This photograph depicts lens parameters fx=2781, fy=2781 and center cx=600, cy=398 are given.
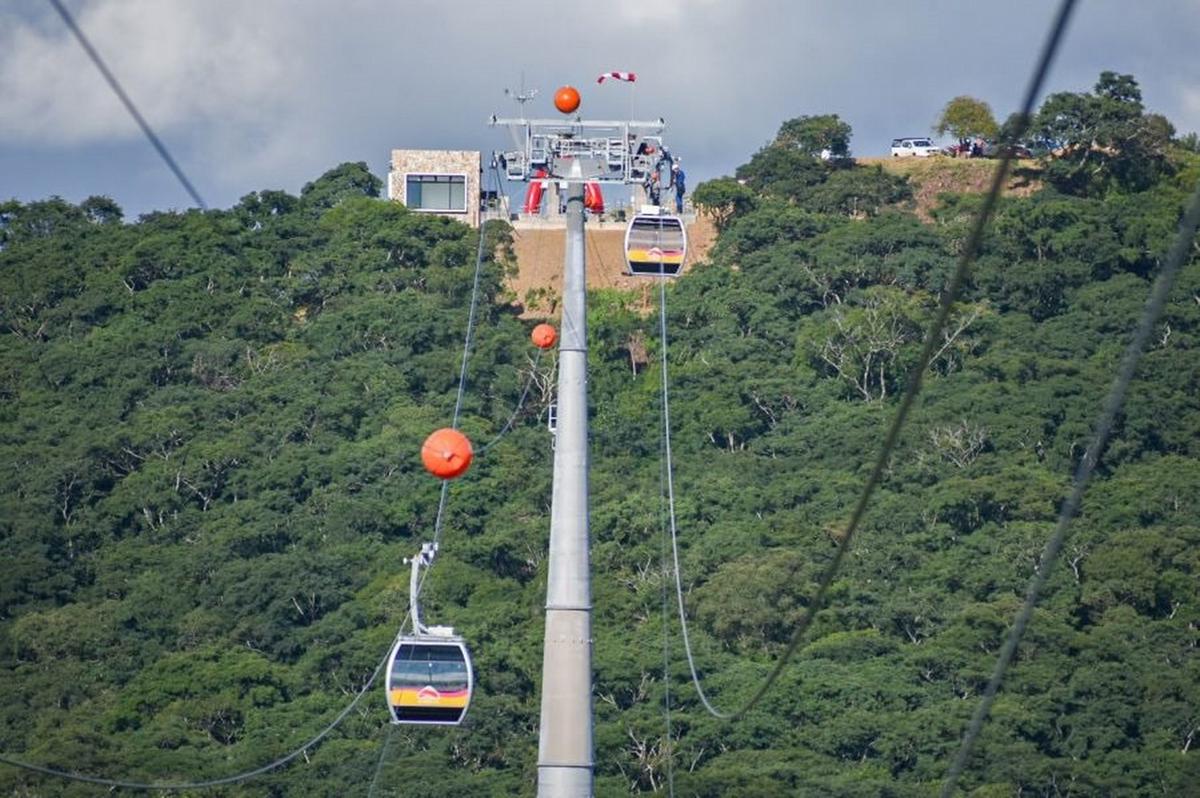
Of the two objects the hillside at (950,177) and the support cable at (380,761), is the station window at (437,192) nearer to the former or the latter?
the hillside at (950,177)

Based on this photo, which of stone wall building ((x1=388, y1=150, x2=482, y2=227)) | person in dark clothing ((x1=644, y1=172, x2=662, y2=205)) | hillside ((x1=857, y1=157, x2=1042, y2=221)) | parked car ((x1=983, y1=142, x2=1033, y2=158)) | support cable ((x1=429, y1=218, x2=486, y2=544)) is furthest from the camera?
parked car ((x1=983, y1=142, x2=1033, y2=158))

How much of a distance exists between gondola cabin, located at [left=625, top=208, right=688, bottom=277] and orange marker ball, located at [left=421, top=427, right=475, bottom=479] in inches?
355

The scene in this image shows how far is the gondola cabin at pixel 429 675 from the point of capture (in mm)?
27359

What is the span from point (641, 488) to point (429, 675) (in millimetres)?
37147

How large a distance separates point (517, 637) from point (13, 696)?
10.2 m

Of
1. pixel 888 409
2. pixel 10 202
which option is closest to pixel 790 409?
pixel 888 409

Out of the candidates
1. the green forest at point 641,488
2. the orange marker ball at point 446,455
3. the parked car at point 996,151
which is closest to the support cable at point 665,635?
the green forest at point 641,488

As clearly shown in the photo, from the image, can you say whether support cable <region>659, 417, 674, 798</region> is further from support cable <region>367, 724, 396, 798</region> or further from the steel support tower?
the steel support tower

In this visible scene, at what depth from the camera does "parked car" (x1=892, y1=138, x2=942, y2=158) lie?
287ft

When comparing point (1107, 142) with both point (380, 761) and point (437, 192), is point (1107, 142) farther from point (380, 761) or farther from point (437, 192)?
point (380, 761)

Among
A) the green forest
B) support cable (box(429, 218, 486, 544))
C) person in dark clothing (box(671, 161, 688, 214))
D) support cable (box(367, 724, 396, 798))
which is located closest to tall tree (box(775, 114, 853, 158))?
the green forest

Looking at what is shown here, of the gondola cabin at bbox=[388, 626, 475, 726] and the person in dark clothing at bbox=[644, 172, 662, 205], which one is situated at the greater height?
the person in dark clothing at bbox=[644, 172, 662, 205]

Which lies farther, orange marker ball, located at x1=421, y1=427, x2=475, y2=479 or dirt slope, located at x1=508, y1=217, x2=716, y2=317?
dirt slope, located at x1=508, y1=217, x2=716, y2=317

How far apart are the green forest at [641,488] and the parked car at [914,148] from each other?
171 inches
